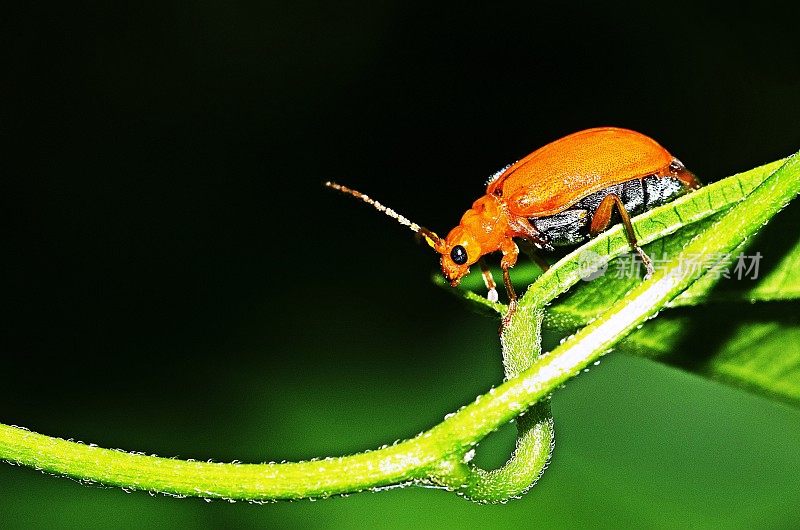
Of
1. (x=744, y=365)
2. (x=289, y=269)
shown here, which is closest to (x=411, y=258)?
(x=289, y=269)

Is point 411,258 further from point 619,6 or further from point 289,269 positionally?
point 619,6

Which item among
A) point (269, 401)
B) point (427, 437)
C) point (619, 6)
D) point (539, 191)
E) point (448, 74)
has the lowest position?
point (427, 437)

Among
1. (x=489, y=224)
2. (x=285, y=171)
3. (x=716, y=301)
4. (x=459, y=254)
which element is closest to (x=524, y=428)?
(x=716, y=301)

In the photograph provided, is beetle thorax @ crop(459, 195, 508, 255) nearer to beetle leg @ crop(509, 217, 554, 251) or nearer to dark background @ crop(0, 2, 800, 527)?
beetle leg @ crop(509, 217, 554, 251)

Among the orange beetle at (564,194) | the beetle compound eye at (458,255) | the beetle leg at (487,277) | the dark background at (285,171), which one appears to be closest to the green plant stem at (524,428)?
the orange beetle at (564,194)

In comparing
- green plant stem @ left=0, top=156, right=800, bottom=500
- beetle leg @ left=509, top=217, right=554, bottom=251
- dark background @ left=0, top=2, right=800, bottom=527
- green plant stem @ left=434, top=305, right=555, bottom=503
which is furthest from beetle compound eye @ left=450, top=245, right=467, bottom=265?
dark background @ left=0, top=2, right=800, bottom=527

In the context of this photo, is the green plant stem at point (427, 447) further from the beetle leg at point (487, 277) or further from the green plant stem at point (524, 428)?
the beetle leg at point (487, 277)
